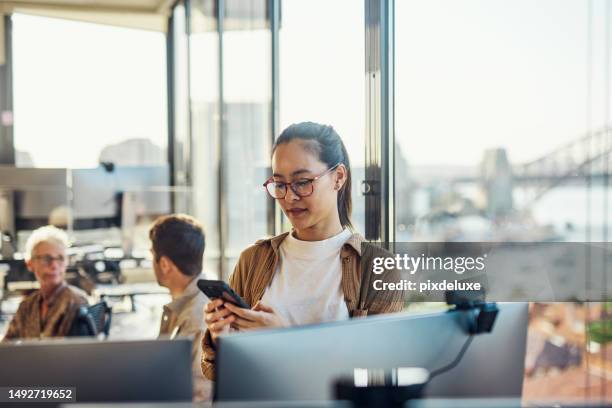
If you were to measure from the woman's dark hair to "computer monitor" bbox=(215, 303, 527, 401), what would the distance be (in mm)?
833

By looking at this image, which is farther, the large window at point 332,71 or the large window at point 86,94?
the large window at point 86,94

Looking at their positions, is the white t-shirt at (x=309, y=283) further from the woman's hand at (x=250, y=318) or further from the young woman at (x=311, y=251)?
the woman's hand at (x=250, y=318)

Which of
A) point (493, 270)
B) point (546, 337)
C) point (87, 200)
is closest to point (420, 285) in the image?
point (493, 270)

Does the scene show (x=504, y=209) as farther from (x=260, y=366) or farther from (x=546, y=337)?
(x=260, y=366)

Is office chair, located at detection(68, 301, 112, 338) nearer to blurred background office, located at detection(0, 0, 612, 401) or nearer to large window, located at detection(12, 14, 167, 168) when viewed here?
blurred background office, located at detection(0, 0, 612, 401)

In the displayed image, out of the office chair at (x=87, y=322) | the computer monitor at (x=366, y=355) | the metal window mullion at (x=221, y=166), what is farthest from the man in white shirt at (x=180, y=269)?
the metal window mullion at (x=221, y=166)

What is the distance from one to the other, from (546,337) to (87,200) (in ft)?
10.5

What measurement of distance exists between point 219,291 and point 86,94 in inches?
182

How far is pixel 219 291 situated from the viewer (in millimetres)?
1630

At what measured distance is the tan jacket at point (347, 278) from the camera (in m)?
1.94

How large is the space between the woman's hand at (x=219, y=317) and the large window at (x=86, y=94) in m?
3.97

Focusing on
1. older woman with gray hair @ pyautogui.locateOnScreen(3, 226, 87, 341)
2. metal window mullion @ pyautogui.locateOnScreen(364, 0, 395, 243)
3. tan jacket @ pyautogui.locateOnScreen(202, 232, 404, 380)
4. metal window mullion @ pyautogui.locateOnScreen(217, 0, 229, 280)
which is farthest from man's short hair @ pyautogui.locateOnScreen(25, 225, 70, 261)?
tan jacket @ pyautogui.locateOnScreen(202, 232, 404, 380)

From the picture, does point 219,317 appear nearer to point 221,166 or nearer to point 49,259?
point 49,259

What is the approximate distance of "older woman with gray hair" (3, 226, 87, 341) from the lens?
331 centimetres
